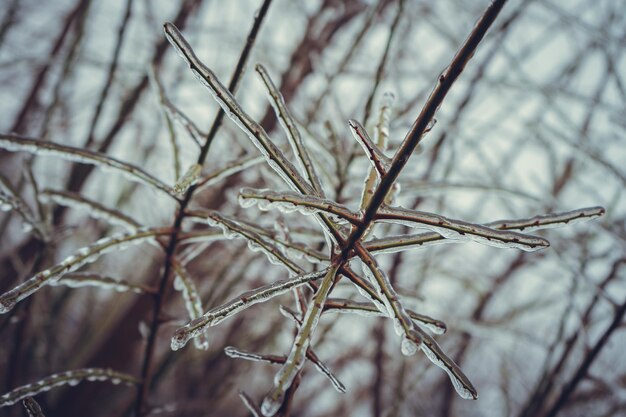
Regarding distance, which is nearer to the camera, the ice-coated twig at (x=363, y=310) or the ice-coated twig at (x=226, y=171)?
the ice-coated twig at (x=363, y=310)

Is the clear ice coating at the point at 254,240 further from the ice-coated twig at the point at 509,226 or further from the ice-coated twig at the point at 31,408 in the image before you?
the ice-coated twig at the point at 31,408

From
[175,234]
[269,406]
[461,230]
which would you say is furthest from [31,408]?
[461,230]

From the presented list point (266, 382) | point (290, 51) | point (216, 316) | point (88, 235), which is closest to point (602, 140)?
point (290, 51)

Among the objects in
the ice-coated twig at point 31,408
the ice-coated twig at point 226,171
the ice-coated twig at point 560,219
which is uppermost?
the ice-coated twig at point 226,171

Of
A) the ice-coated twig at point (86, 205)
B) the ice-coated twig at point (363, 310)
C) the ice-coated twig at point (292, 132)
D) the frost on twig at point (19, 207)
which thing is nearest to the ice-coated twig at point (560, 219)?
the ice-coated twig at point (363, 310)

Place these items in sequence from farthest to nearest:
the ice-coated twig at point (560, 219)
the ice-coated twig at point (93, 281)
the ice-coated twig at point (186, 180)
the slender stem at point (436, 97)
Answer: the ice-coated twig at point (93, 281) → the ice-coated twig at point (186, 180) → the ice-coated twig at point (560, 219) → the slender stem at point (436, 97)

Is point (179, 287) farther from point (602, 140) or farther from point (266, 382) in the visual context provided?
point (266, 382)

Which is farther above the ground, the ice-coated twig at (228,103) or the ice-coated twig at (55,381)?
the ice-coated twig at (228,103)

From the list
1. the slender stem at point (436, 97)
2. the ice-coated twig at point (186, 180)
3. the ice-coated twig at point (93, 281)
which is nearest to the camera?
the slender stem at point (436, 97)
